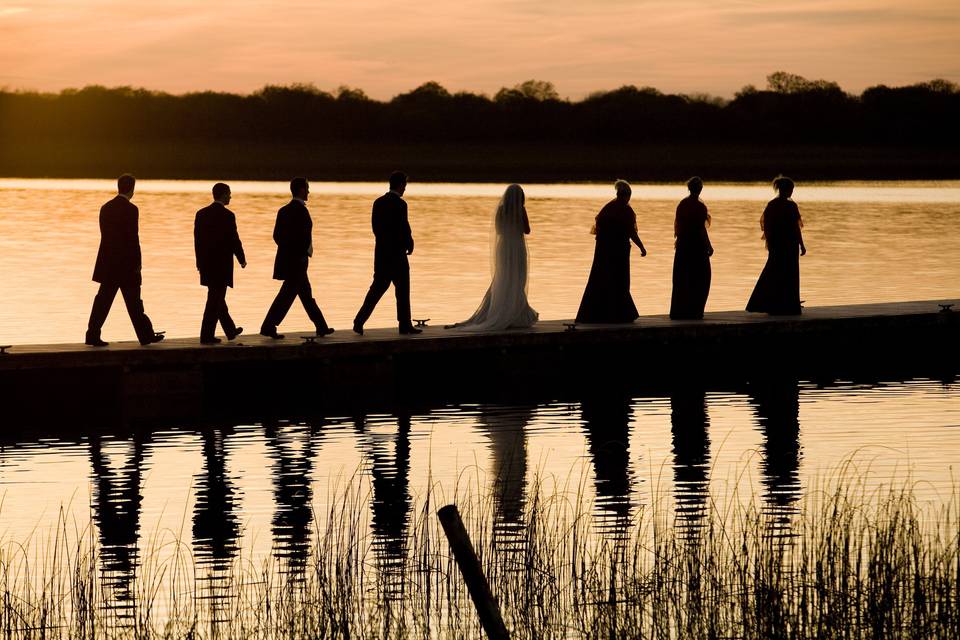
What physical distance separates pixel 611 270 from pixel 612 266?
0.20ft

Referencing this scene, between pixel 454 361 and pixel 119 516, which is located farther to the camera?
pixel 454 361

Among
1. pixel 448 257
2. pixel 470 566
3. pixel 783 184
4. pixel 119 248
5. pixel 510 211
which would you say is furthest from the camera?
pixel 448 257

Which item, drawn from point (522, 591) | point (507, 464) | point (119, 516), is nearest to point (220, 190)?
point (507, 464)

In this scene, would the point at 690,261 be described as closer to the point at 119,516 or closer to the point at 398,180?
the point at 398,180

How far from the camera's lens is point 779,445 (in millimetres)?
17047

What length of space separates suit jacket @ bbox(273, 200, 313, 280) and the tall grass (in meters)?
7.29

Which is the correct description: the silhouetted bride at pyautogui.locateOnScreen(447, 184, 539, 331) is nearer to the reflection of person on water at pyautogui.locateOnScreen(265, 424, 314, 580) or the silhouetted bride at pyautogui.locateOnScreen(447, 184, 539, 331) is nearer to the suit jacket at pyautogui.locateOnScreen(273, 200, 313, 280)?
the suit jacket at pyautogui.locateOnScreen(273, 200, 313, 280)

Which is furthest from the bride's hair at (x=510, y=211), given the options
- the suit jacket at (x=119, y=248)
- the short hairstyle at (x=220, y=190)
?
the suit jacket at (x=119, y=248)

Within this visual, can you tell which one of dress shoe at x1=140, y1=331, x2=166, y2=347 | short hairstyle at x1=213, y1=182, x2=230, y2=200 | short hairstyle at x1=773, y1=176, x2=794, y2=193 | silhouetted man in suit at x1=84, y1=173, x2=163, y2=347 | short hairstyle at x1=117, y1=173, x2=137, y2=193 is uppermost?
short hairstyle at x1=117, y1=173, x2=137, y2=193

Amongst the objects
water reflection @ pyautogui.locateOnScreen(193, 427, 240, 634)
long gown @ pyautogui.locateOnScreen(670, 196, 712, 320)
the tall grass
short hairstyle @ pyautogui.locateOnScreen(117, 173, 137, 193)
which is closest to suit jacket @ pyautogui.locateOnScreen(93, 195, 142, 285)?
short hairstyle @ pyautogui.locateOnScreen(117, 173, 137, 193)

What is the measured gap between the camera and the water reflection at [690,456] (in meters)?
13.5

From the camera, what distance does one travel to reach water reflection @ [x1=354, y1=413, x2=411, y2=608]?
463 inches

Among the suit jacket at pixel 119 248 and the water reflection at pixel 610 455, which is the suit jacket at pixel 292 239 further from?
the water reflection at pixel 610 455

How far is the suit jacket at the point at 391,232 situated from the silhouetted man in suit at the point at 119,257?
2892 mm
